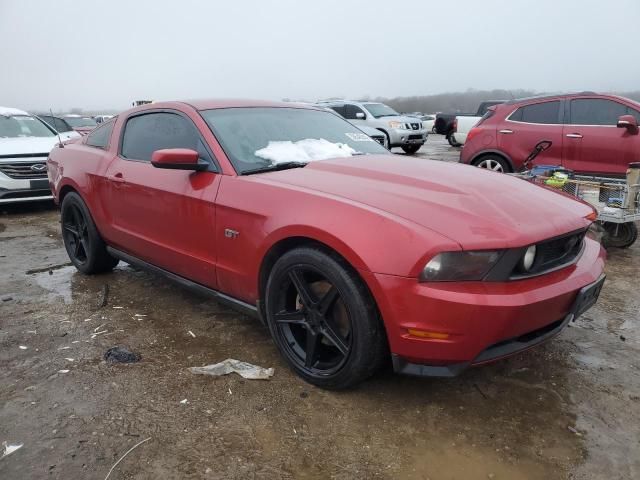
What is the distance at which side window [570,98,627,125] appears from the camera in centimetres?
651

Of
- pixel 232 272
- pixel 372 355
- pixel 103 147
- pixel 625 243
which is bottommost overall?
pixel 625 243

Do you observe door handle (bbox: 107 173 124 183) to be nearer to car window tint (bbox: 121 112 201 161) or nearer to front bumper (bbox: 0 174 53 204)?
car window tint (bbox: 121 112 201 161)

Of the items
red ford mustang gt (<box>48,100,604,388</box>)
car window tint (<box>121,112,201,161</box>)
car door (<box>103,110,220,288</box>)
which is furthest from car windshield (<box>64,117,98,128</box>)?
red ford mustang gt (<box>48,100,604,388</box>)

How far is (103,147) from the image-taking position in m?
4.29

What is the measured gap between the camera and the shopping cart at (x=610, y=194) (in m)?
4.83

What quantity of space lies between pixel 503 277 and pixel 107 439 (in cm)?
193

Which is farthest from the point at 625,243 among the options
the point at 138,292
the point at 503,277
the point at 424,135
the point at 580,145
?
the point at 424,135

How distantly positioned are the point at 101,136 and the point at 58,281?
1.35m

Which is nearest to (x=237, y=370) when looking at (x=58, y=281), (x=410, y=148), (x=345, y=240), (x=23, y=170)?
(x=345, y=240)

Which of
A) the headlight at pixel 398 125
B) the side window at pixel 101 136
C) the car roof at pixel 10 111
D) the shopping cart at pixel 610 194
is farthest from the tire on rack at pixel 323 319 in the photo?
the headlight at pixel 398 125

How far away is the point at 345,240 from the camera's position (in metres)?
2.38

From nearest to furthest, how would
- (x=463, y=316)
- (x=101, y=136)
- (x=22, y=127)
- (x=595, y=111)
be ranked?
(x=463, y=316) → (x=101, y=136) → (x=595, y=111) → (x=22, y=127)

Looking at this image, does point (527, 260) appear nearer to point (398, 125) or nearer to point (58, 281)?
point (58, 281)

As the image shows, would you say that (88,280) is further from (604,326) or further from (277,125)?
(604,326)
